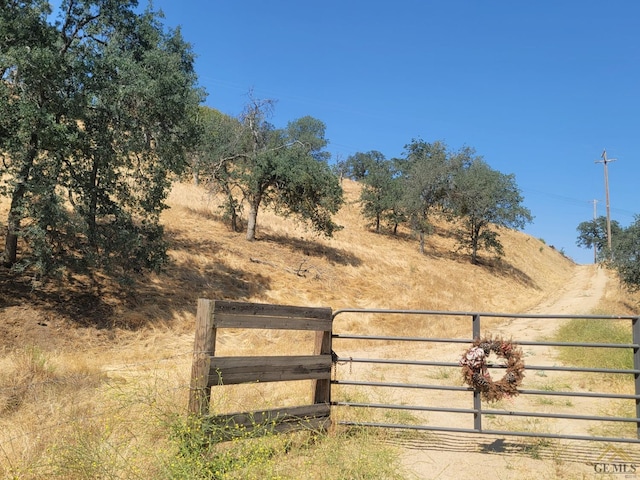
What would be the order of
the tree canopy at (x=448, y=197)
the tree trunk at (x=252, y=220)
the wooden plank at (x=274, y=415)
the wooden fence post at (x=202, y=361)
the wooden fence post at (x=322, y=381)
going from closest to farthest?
the wooden fence post at (x=202, y=361), the wooden plank at (x=274, y=415), the wooden fence post at (x=322, y=381), the tree trunk at (x=252, y=220), the tree canopy at (x=448, y=197)

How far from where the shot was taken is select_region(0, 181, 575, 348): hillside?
512 inches

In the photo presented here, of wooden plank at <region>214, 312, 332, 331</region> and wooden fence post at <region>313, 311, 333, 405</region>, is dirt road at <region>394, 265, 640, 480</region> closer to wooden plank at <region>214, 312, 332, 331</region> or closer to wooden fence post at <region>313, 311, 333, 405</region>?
wooden fence post at <region>313, 311, 333, 405</region>

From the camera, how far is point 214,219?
91.8ft

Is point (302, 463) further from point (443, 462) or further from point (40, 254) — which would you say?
point (40, 254)

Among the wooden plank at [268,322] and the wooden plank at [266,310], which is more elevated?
the wooden plank at [266,310]

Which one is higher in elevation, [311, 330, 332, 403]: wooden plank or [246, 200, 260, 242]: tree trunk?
[246, 200, 260, 242]: tree trunk

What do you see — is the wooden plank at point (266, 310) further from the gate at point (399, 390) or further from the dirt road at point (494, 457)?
the dirt road at point (494, 457)

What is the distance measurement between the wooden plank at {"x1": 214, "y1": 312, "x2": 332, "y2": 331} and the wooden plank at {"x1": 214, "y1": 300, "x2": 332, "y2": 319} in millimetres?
36

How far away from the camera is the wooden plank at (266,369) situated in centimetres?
474

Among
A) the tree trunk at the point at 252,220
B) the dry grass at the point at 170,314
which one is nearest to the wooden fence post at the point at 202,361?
the dry grass at the point at 170,314

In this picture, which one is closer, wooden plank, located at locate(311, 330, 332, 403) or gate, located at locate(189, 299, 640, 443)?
gate, located at locate(189, 299, 640, 443)

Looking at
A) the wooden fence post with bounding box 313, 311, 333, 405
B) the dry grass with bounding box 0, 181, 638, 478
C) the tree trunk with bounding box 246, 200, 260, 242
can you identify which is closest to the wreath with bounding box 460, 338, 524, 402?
the wooden fence post with bounding box 313, 311, 333, 405

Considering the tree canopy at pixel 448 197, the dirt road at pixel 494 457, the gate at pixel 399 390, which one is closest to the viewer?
the gate at pixel 399 390

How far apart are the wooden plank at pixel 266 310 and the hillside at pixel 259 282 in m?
8.72
